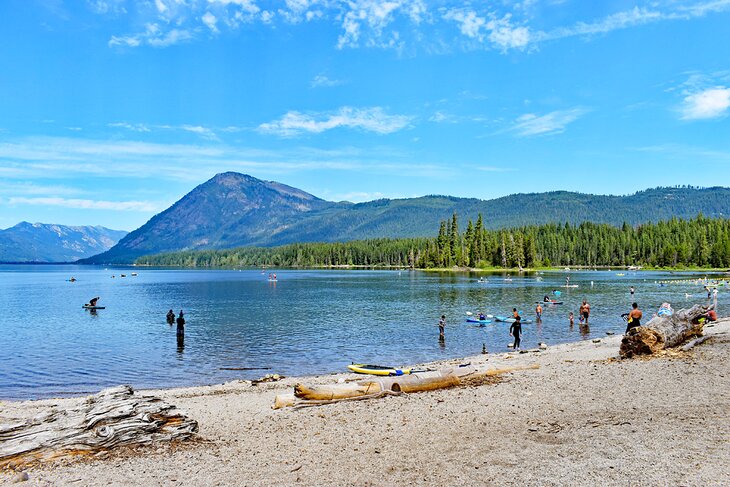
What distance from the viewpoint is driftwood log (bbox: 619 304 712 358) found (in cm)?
2541

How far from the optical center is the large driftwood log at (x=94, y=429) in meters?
13.4

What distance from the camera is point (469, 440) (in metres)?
14.1

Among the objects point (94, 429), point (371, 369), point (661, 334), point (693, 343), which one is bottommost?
point (371, 369)

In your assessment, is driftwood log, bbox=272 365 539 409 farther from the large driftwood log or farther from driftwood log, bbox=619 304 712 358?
driftwood log, bbox=619 304 712 358

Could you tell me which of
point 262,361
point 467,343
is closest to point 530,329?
point 467,343

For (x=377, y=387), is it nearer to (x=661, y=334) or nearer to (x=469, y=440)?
(x=469, y=440)

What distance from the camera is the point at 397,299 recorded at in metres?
90.4

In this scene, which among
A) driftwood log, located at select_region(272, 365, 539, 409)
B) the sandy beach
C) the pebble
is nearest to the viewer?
the sandy beach

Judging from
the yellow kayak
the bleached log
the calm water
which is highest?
the bleached log

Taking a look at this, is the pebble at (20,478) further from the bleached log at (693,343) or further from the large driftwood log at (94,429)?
the bleached log at (693,343)

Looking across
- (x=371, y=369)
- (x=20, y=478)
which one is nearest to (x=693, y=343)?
(x=371, y=369)

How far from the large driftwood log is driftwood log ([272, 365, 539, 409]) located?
4.18m

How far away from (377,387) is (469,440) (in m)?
6.12

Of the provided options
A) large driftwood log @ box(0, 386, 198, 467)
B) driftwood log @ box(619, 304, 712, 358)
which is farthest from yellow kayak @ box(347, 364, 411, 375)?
large driftwood log @ box(0, 386, 198, 467)
